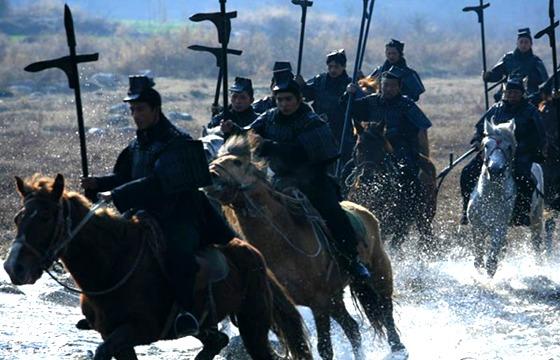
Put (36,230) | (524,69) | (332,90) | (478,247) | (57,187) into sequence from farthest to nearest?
(524,69) → (332,90) → (478,247) → (57,187) → (36,230)

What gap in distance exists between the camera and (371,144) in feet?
49.3

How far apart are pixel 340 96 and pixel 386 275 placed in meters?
5.37

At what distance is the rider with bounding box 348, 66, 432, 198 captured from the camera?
52.1ft

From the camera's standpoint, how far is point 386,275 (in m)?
11.7

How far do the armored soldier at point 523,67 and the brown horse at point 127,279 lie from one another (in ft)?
37.1

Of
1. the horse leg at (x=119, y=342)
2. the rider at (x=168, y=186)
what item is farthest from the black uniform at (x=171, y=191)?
the horse leg at (x=119, y=342)

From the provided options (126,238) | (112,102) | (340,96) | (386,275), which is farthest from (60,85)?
(126,238)

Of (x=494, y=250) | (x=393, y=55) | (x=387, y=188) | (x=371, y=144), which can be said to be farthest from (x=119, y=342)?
(x=393, y=55)

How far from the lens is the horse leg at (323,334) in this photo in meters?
10.6

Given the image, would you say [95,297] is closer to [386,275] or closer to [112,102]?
[386,275]

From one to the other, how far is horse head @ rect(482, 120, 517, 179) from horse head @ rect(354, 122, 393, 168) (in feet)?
3.63

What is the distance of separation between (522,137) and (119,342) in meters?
8.86

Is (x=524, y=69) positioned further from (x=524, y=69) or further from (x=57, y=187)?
(x=57, y=187)

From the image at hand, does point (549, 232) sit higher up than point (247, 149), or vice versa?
point (247, 149)
